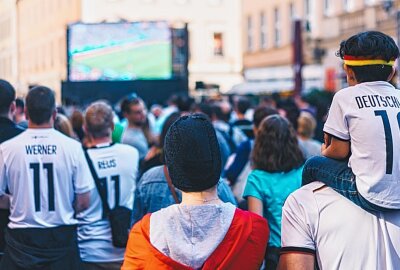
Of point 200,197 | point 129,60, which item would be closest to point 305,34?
point 129,60

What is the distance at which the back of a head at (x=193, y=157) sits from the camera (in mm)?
3365

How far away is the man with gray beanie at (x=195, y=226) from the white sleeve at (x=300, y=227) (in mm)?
131

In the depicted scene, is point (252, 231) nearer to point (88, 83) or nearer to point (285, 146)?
point (285, 146)

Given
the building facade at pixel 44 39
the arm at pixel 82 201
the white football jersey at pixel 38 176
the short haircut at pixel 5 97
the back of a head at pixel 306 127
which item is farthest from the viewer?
the building facade at pixel 44 39

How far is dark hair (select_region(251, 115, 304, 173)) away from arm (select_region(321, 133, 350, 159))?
7.68 feet

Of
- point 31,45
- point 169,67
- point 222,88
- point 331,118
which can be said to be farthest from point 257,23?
point 331,118

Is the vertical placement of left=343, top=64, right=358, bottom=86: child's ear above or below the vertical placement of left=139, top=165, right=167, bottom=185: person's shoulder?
above

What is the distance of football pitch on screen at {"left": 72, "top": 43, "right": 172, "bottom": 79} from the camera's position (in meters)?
19.7

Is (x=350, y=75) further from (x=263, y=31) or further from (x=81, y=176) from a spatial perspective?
(x=263, y=31)

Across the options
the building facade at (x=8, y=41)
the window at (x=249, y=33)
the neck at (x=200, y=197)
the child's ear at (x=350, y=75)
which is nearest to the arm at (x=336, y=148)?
the child's ear at (x=350, y=75)

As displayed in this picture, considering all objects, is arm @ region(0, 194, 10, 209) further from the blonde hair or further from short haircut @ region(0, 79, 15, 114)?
the blonde hair

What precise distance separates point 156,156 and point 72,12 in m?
52.7

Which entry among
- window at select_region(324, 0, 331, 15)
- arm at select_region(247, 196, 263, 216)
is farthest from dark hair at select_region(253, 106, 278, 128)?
window at select_region(324, 0, 331, 15)

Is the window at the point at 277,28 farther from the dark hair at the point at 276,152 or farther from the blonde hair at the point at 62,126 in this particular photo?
the dark hair at the point at 276,152
